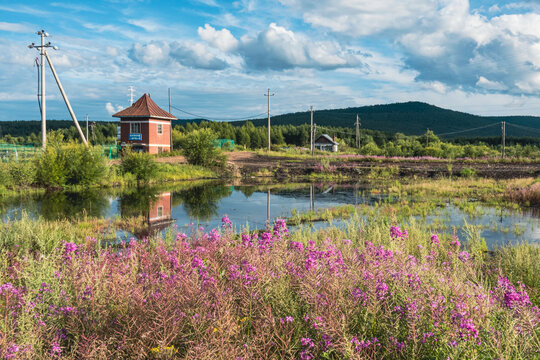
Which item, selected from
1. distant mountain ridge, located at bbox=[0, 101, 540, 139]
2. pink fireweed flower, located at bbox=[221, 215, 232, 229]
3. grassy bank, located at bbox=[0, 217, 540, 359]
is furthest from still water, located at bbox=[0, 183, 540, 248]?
distant mountain ridge, located at bbox=[0, 101, 540, 139]

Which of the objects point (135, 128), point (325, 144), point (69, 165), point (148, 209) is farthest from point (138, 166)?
point (325, 144)

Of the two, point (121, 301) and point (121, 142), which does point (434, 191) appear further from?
point (121, 142)

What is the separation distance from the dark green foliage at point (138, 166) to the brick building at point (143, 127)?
1750 cm

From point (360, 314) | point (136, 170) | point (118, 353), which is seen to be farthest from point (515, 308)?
point (136, 170)

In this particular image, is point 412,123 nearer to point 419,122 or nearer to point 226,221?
point 419,122

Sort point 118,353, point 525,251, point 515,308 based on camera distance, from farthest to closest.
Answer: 1. point 525,251
2. point 515,308
3. point 118,353

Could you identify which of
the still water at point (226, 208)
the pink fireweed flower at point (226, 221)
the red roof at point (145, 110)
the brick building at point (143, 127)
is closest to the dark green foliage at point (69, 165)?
the still water at point (226, 208)

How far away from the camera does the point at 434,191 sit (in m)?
22.0

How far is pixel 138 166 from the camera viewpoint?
30500 mm

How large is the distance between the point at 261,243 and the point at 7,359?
123 inches

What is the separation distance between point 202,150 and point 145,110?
16529 millimetres

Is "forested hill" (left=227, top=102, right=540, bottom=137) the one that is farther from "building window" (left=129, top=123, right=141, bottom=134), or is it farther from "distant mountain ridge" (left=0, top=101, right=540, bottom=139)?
→ "building window" (left=129, top=123, right=141, bottom=134)

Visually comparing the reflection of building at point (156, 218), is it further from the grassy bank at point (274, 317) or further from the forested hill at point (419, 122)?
the forested hill at point (419, 122)

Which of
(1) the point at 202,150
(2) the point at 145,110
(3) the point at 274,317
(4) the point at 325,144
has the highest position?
(2) the point at 145,110
